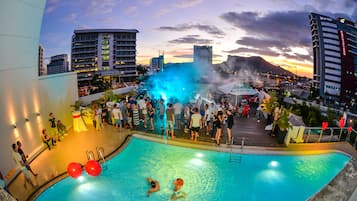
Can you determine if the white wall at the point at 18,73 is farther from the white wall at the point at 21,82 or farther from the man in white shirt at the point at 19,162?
the man in white shirt at the point at 19,162

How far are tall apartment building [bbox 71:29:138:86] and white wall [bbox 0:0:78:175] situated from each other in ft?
300

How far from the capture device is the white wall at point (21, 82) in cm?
688

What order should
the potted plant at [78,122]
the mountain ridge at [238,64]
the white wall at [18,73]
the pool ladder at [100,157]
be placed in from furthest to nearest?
the mountain ridge at [238,64], the potted plant at [78,122], the pool ladder at [100,157], the white wall at [18,73]

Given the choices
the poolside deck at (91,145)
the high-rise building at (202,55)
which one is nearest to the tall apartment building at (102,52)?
the high-rise building at (202,55)

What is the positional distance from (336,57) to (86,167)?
123 meters

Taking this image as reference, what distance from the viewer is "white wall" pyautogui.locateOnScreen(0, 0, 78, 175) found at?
22.6 feet

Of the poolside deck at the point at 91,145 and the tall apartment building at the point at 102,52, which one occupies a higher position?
the tall apartment building at the point at 102,52

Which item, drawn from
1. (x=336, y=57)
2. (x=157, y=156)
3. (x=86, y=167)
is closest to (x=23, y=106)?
(x=86, y=167)

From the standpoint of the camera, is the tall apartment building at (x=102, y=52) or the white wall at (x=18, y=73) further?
the tall apartment building at (x=102, y=52)

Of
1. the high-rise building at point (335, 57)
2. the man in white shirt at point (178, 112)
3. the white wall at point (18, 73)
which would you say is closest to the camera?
the white wall at point (18, 73)

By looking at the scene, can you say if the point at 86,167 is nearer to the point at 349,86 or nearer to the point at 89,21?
the point at 89,21

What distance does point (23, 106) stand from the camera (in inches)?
327

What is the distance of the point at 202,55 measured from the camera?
4869cm

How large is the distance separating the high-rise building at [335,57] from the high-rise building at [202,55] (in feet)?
265
